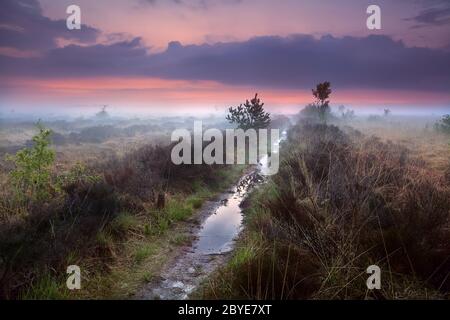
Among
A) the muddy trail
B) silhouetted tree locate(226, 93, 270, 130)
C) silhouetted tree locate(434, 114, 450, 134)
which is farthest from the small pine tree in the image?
silhouetted tree locate(434, 114, 450, 134)

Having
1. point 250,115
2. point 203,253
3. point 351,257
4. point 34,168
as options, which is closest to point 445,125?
point 250,115

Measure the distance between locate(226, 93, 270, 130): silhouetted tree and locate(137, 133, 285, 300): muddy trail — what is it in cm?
1167

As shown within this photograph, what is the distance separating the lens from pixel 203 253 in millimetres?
7672

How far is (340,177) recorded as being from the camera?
6.93 m

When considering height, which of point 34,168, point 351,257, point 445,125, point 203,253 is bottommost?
point 203,253

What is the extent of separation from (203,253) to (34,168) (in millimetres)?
4302

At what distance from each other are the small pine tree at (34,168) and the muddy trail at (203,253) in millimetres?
3588

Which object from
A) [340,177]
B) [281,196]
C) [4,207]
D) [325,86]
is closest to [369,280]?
[340,177]

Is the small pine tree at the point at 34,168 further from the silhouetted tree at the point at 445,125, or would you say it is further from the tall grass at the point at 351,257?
the silhouetted tree at the point at 445,125

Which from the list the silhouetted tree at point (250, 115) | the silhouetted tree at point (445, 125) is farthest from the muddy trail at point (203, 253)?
the silhouetted tree at point (445, 125)

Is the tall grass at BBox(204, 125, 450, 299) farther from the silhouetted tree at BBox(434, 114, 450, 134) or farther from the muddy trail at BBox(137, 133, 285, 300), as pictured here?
the silhouetted tree at BBox(434, 114, 450, 134)

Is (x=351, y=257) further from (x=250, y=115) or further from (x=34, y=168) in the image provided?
(x=250, y=115)
